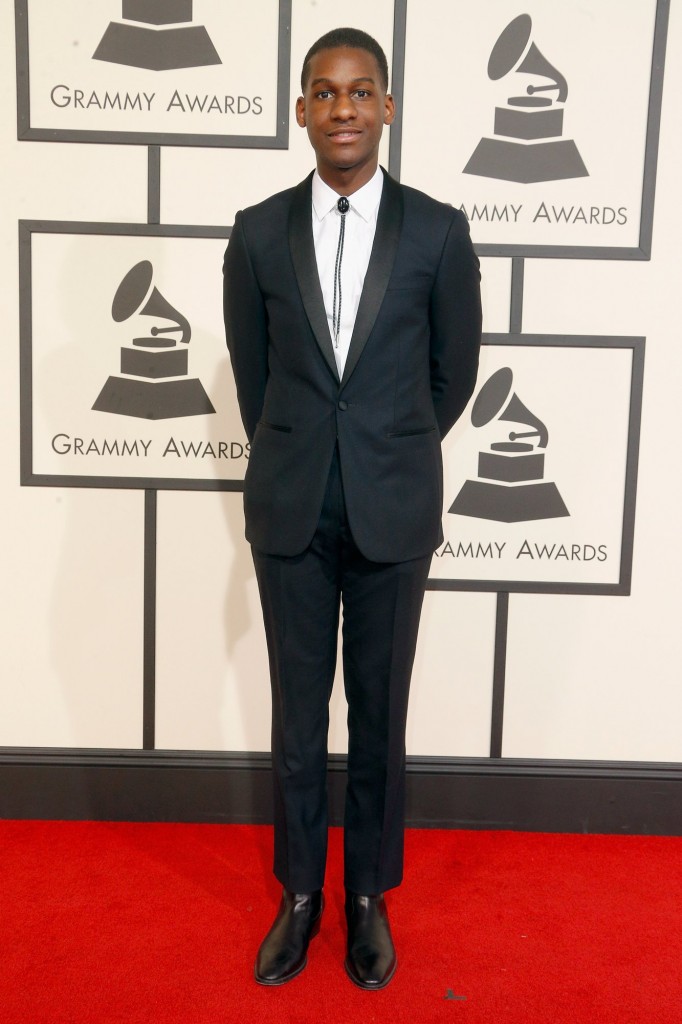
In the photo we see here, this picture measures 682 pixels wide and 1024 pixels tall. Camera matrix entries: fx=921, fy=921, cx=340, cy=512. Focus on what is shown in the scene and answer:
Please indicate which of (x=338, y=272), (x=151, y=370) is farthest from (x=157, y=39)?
(x=338, y=272)

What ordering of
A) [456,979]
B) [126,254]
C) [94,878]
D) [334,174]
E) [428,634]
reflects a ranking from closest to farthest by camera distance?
1. [334,174]
2. [456,979]
3. [94,878]
4. [126,254]
5. [428,634]

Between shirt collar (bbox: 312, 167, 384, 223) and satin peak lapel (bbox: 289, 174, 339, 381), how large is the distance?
0.02 meters

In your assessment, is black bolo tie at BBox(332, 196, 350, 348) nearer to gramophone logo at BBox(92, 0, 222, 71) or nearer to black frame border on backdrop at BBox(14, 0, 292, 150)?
black frame border on backdrop at BBox(14, 0, 292, 150)

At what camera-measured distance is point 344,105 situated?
66.2 inches

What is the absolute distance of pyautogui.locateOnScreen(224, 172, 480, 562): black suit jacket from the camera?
1.77 metres

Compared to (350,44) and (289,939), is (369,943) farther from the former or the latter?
(350,44)

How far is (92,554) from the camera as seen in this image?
258 cm

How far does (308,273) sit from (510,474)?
3.26 ft

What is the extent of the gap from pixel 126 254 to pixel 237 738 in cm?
138

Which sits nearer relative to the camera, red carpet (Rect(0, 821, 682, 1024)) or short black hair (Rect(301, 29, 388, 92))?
short black hair (Rect(301, 29, 388, 92))

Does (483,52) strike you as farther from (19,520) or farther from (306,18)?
(19,520)

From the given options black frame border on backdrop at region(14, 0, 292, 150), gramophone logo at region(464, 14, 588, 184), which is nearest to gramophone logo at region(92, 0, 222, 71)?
black frame border on backdrop at region(14, 0, 292, 150)

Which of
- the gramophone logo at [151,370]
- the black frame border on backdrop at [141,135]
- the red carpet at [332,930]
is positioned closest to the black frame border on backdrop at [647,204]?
the black frame border on backdrop at [141,135]

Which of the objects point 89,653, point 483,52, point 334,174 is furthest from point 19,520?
point 483,52
